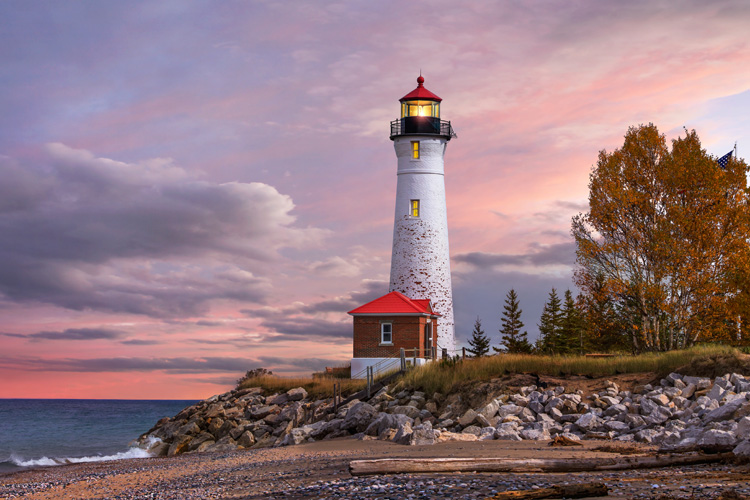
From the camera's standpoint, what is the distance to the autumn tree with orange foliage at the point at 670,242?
31.0m

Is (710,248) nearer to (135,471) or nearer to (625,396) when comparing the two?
(625,396)

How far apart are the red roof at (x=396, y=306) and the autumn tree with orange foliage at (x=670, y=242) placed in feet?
31.3

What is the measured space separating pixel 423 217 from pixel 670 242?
14551mm

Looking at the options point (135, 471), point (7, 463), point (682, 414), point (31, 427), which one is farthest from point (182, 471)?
point (31, 427)

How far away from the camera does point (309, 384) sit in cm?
3653

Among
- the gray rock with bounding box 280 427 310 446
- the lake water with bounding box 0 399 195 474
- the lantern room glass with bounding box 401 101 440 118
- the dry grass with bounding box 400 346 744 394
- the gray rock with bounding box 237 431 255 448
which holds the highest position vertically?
the lantern room glass with bounding box 401 101 440 118

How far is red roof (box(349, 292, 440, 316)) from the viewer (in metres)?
37.8

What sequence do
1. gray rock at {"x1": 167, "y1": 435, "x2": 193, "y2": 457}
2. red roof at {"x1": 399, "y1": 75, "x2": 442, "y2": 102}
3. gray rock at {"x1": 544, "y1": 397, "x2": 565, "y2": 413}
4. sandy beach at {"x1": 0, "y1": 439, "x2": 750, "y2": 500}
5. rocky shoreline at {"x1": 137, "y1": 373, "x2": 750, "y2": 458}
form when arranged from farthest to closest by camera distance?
red roof at {"x1": 399, "y1": 75, "x2": 442, "y2": 102}, gray rock at {"x1": 167, "y1": 435, "x2": 193, "y2": 457}, gray rock at {"x1": 544, "y1": 397, "x2": 565, "y2": 413}, rocky shoreline at {"x1": 137, "y1": 373, "x2": 750, "y2": 458}, sandy beach at {"x1": 0, "y1": 439, "x2": 750, "y2": 500}

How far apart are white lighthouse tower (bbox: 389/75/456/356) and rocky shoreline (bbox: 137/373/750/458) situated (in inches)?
478

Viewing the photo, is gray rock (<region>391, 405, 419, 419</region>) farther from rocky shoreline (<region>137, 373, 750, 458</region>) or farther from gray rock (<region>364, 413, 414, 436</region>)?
gray rock (<region>364, 413, 414, 436</region>)

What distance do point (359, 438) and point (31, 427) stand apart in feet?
186

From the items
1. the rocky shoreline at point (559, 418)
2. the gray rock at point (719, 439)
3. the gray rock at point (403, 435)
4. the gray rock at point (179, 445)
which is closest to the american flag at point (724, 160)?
the rocky shoreline at point (559, 418)

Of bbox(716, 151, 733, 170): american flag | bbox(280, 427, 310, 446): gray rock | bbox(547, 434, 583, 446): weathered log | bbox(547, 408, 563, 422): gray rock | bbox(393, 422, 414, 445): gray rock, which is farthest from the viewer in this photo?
bbox(716, 151, 733, 170): american flag

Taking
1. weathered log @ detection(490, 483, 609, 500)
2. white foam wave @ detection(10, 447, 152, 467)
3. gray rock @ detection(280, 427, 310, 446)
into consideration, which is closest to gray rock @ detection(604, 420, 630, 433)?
weathered log @ detection(490, 483, 609, 500)
